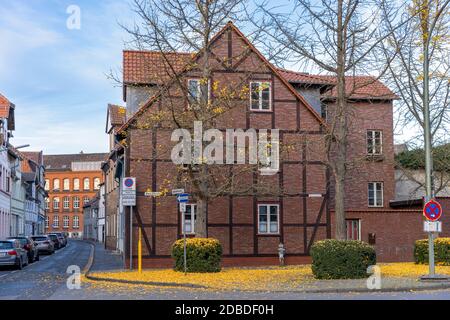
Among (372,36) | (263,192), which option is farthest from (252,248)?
(372,36)

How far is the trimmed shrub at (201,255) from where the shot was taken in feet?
77.0

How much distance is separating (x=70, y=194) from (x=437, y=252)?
109m

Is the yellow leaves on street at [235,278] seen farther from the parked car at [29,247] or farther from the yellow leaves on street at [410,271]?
the parked car at [29,247]

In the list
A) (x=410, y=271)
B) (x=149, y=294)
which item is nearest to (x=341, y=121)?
(x=410, y=271)

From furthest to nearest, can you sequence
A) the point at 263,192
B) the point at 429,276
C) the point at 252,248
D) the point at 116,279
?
the point at 252,248 → the point at 263,192 → the point at 116,279 → the point at 429,276

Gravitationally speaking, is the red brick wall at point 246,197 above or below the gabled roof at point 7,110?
below

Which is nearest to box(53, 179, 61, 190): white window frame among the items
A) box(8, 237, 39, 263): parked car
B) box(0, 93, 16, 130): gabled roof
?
box(0, 93, 16, 130): gabled roof

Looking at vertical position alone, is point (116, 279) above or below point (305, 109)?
below

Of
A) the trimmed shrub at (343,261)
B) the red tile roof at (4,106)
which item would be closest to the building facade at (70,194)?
the red tile roof at (4,106)

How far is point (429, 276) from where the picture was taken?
20.0m

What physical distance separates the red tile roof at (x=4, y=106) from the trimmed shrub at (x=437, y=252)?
114 ft
